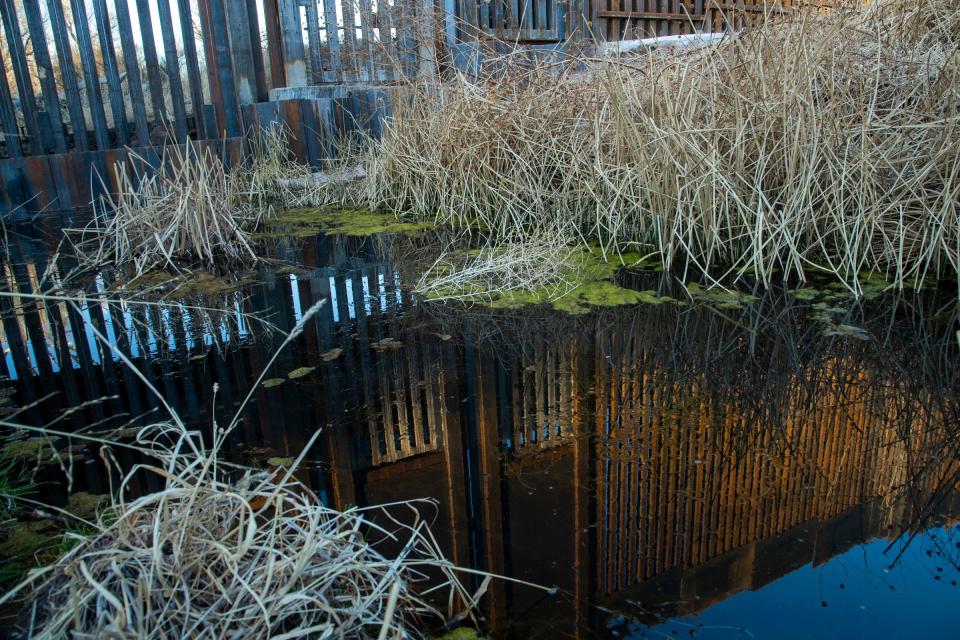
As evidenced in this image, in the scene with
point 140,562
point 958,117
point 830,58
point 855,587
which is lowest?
point 855,587

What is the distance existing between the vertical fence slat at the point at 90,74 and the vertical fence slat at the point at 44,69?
18 cm

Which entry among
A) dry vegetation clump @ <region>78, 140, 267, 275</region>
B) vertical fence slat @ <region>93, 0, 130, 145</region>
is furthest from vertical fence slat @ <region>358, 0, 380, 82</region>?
dry vegetation clump @ <region>78, 140, 267, 275</region>

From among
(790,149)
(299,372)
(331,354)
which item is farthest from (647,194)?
(299,372)

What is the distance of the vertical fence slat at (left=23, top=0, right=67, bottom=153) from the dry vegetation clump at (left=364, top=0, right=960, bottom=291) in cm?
323

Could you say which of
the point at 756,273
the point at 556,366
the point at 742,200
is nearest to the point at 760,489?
the point at 556,366

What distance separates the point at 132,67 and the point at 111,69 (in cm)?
12

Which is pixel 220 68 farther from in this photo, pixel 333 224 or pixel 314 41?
pixel 333 224

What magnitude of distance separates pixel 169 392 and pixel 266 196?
10.4ft

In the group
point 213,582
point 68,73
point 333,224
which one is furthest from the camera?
point 68,73

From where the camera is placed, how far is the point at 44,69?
4312 mm

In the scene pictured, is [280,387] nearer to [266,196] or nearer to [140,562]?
[140,562]

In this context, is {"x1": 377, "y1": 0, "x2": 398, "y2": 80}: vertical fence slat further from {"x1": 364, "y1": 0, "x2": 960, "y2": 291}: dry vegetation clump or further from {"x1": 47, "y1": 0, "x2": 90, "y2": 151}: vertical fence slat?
{"x1": 364, "y1": 0, "x2": 960, "y2": 291}: dry vegetation clump

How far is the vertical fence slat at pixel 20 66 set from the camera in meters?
4.19

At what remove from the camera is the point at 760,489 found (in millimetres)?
1274
